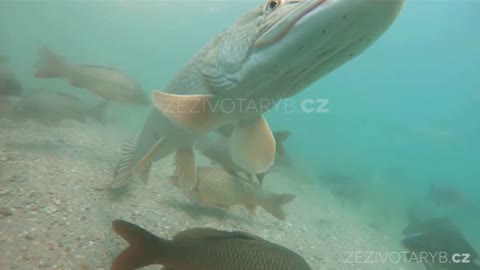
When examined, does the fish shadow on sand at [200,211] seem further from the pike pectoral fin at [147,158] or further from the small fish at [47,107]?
the small fish at [47,107]

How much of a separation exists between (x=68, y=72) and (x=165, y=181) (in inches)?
129

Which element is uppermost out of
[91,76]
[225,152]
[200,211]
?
[91,76]

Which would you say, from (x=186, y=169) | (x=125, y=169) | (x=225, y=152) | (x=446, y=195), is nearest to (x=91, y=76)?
(x=125, y=169)

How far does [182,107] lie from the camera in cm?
265

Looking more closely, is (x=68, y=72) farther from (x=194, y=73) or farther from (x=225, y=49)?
(x=225, y=49)

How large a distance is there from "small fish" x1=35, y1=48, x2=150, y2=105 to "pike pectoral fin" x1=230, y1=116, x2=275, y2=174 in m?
4.40

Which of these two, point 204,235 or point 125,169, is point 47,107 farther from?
point 204,235

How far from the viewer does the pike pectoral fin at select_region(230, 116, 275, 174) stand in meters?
3.29

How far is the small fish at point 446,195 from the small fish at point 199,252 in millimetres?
14063

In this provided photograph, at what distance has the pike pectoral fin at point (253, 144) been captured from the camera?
10.8 ft

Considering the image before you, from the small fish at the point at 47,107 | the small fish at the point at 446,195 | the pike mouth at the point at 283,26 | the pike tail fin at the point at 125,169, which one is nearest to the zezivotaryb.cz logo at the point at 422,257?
the pike tail fin at the point at 125,169

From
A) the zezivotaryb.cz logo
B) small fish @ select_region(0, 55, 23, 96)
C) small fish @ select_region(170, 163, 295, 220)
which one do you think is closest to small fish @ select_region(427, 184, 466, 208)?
the zezivotaryb.cz logo

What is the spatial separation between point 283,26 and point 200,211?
3548 mm

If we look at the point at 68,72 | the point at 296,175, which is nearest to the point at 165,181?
the point at 68,72
